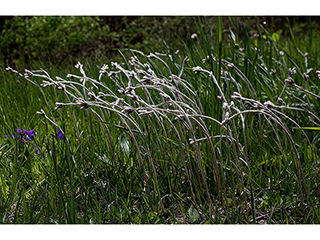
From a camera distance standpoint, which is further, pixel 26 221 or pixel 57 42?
pixel 57 42

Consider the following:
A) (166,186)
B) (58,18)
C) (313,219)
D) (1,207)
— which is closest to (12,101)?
(1,207)

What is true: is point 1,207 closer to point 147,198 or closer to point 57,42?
point 147,198

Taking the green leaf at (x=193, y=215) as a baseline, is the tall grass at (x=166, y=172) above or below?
above

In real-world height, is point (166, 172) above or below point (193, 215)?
above

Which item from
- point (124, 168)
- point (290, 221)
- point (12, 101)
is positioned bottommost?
point (290, 221)

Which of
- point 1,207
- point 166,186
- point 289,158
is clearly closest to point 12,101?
point 1,207

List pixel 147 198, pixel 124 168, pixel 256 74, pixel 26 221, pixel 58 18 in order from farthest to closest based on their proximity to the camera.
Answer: pixel 58 18 < pixel 256 74 < pixel 124 168 < pixel 147 198 < pixel 26 221

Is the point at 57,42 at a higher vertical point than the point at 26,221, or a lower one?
higher

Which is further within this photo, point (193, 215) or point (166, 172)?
point (166, 172)

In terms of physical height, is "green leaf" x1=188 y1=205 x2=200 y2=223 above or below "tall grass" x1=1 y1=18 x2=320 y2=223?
below

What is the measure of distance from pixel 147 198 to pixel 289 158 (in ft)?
2.72

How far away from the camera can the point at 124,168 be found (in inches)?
67.3

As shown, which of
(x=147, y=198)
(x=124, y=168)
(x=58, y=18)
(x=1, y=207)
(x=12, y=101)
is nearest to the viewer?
(x=1, y=207)

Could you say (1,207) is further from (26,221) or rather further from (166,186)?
(166,186)
